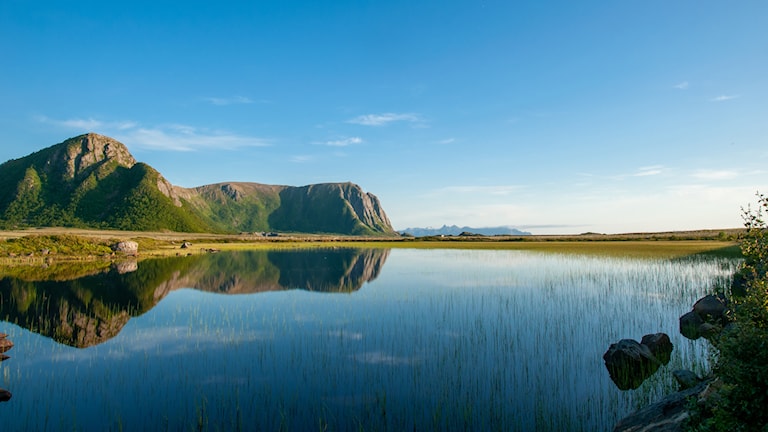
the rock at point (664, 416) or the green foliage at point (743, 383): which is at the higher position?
the green foliage at point (743, 383)

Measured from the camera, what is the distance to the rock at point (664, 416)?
364 inches

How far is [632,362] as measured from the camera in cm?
1606

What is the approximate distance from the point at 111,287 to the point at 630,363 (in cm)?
4423

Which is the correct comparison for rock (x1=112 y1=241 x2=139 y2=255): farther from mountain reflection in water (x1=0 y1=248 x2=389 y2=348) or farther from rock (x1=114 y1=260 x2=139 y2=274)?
rock (x1=114 y1=260 x2=139 y2=274)

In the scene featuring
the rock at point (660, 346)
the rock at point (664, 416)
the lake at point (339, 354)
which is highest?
the rock at point (664, 416)

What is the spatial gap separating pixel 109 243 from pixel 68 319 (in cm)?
6825

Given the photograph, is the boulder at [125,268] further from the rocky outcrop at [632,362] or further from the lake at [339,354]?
the rocky outcrop at [632,362]

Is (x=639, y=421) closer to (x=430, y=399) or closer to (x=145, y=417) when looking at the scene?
(x=430, y=399)

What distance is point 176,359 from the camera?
1884 cm

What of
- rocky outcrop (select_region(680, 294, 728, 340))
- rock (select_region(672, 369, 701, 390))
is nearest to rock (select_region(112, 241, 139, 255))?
rocky outcrop (select_region(680, 294, 728, 340))

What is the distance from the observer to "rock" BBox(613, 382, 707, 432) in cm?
923

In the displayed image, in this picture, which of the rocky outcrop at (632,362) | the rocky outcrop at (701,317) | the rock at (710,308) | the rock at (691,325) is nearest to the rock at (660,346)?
the rocky outcrop at (632,362)

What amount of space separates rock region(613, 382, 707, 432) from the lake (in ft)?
5.50

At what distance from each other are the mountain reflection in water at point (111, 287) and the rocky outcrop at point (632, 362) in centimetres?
2515
